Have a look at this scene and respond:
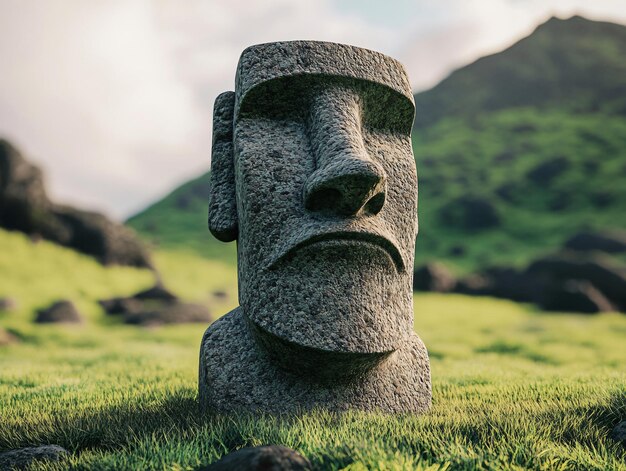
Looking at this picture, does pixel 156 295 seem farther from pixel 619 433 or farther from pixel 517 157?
pixel 517 157

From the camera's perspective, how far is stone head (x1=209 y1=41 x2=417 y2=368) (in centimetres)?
344

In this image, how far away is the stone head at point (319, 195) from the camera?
11.3 ft

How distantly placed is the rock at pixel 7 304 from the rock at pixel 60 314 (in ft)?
2.00

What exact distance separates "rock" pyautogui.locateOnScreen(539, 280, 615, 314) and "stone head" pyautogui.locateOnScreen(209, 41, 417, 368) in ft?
54.7

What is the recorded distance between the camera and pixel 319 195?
11.4ft

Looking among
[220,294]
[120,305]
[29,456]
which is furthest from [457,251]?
[29,456]

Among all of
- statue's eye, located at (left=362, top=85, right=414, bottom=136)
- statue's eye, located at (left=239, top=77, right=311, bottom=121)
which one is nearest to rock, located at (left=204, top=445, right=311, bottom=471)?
statue's eye, located at (left=239, top=77, right=311, bottom=121)

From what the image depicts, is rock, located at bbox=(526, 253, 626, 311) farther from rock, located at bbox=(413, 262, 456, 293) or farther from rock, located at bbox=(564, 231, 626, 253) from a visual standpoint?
rock, located at bbox=(564, 231, 626, 253)

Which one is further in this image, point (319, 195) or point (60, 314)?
point (60, 314)

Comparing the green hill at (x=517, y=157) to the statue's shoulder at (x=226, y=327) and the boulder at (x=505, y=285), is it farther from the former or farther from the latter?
the statue's shoulder at (x=226, y=327)

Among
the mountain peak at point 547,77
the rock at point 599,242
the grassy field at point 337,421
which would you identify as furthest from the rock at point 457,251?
the mountain peak at point 547,77

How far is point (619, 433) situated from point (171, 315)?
14048 mm

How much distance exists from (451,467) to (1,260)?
16902 millimetres

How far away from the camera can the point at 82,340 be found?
11.2 metres
